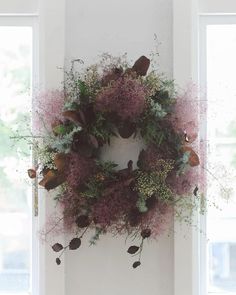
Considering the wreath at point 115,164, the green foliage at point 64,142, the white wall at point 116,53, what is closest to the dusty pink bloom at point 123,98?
the wreath at point 115,164

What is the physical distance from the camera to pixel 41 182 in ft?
7.84

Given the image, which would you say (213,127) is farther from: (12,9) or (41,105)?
(12,9)

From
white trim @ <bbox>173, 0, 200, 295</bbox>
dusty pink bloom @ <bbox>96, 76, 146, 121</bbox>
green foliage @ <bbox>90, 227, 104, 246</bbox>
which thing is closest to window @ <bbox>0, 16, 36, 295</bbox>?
Result: green foliage @ <bbox>90, 227, 104, 246</bbox>

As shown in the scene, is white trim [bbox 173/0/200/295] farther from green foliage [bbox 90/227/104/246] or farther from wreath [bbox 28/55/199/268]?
green foliage [bbox 90/227/104/246]

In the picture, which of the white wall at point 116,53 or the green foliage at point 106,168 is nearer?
the green foliage at point 106,168

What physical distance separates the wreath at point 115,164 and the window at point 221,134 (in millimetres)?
262

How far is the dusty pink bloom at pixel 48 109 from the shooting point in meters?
2.38

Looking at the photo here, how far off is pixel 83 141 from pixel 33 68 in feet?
1.76

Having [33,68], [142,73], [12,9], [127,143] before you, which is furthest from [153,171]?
[12,9]

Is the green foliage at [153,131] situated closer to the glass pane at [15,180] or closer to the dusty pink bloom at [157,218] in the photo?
the dusty pink bloom at [157,218]

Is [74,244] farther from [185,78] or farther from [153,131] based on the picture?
[185,78]

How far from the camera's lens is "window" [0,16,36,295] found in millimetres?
2621

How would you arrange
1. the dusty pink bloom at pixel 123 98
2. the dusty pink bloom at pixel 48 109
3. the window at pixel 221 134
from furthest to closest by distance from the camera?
1. the window at pixel 221 134
2. the dusty pink bloom at pixel 48 109
3. the dusty pink bloom at pixel 123 98

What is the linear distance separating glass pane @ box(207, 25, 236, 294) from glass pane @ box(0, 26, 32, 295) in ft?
2.98
